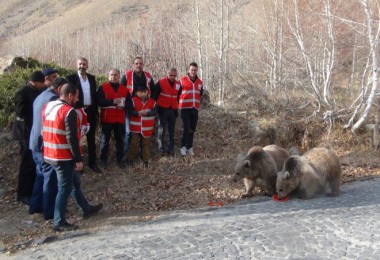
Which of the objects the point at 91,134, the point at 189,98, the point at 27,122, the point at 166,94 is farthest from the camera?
the point at 189,98

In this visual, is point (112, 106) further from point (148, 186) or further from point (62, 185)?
point (62, 185)

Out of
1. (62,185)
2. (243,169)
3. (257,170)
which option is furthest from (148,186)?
(62,185)

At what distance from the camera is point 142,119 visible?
10.5m

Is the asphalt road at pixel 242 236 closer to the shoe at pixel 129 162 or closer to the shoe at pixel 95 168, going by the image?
the shoe at pixel 95 168

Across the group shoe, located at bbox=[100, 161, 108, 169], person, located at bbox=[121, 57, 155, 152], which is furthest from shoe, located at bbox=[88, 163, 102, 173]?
person, located at bbox=[121, 57, 155, 152]

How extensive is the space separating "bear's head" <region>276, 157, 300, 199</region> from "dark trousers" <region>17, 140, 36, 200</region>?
4977 millimetres

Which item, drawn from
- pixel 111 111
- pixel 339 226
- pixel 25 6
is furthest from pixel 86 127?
pixel 25 6

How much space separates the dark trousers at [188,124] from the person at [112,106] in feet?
6.28

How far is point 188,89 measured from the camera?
11672mm

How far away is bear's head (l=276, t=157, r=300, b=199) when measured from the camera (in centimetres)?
855

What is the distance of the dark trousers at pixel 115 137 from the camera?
10.4 metres

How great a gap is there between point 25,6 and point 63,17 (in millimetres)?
22427

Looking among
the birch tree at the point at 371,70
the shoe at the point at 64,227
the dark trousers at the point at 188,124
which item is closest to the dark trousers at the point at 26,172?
the shoe at the point at 64,227

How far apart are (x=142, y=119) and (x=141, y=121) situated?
56 mm
